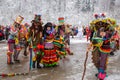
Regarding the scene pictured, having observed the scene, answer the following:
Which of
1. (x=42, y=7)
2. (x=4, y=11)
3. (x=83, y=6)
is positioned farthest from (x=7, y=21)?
(x=83, y=6)

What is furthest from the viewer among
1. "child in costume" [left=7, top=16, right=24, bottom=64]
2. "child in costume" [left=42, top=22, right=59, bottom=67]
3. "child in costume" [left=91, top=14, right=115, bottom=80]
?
"child in costume" [left=7, top=16, right=24, bottom=64]

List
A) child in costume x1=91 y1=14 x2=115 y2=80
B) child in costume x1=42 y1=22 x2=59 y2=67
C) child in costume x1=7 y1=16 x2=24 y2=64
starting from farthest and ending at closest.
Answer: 1. child in costume x1=7 y1=16 x2=24 y2=64
2. child in costume x1=42 y1=22 x2=59 y2=67
3. child in costume x1=91 y1=14 x2=115 y2=80

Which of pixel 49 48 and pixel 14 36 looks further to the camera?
pixel 14 36

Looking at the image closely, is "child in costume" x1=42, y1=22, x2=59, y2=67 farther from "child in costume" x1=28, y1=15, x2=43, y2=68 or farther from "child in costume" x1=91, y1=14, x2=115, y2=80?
"child in costume" x1=91, y1=14, x2=115, y2=80

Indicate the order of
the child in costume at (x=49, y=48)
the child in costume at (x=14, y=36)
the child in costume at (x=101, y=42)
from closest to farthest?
the child in costume at (x=101, y=42)
the child in costume at (x=49, y=48)
the child in costume at (x=14, y=36)

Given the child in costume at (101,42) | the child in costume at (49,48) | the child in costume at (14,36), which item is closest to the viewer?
the child in costume at (101,42)

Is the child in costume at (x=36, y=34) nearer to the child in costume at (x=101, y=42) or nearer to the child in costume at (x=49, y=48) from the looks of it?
the child in costume at (x=49, y=48)

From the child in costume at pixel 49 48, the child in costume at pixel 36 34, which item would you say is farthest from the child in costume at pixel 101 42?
the child in costume at pixel 36 34

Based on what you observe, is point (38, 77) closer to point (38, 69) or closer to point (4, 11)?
point (38, 69)

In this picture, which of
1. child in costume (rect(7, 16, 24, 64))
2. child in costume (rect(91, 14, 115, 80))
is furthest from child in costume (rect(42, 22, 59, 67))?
child in costume (rect(91, 14, 115, 80))

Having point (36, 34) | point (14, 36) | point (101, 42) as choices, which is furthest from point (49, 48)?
point (101, 42)

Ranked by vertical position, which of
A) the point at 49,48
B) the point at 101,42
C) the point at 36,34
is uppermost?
the point at 36,34

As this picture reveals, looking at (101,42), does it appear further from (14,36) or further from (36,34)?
(14,36)

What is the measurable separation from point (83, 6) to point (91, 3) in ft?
5.32
